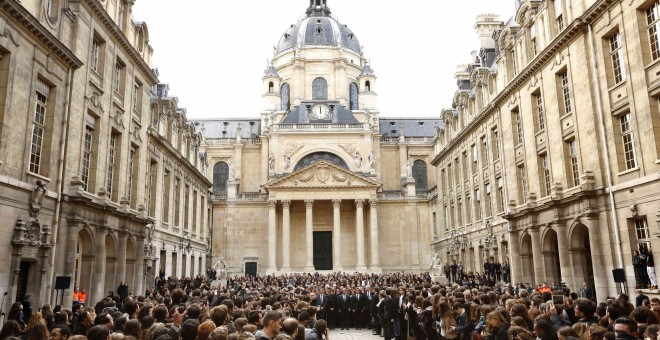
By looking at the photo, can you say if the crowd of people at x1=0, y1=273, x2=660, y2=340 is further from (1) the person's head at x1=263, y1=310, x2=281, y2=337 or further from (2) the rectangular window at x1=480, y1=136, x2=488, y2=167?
(2) the rectangular window at x1=480, y1=136, x2=488, y2=167

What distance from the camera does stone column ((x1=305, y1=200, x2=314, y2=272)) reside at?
49.3m

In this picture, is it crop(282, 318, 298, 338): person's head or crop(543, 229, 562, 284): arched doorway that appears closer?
crop(282, 318, 298, 338): person's head

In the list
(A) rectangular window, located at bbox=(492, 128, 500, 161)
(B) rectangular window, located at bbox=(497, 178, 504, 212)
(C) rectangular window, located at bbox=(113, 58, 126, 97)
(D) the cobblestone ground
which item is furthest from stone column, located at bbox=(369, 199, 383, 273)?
(C) rectangular window, located at bbox=(113, 58, 126, 97)

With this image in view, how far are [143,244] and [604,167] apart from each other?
22.3 meters

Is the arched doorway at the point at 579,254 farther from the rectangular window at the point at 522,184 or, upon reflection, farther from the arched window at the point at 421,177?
the arched window at the point at 421,177

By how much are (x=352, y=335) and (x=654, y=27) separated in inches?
627

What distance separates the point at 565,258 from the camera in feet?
73.8

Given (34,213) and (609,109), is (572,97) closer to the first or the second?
(609,109)

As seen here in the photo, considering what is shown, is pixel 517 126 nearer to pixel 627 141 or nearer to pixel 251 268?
pixel 627 141

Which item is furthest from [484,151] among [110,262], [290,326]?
[290,326]

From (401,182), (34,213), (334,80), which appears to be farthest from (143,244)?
(334,80)

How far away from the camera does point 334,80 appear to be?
66750mm

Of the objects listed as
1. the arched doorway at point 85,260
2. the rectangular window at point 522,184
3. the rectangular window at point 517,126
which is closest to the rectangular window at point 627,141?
the rectangular window at point 522,184

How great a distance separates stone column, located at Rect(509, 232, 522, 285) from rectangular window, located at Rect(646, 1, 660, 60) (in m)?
13.1
